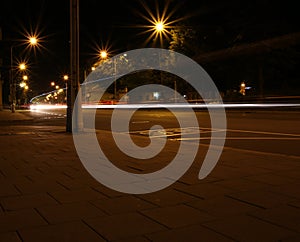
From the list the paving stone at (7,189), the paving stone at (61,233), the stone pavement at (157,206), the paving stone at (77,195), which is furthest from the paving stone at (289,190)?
the paving stone at (7,189)

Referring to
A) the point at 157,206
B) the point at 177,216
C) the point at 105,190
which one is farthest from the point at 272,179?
the point at 105,190

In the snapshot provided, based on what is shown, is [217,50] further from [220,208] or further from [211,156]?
[220,208]

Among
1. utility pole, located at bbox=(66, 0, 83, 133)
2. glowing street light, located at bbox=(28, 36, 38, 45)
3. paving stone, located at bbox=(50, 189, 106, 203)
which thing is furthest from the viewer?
glowing street light, located at bbox=(28, 36, 38, 45)

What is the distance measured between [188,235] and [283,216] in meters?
1.22

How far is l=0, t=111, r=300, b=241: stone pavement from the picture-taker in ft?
13.3

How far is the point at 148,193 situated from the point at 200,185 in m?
0.87

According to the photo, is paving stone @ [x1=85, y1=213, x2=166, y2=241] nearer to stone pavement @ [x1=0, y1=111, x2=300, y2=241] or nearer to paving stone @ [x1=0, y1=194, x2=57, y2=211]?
stone pavement @ [x1=0, y1=111, x2=300, y2=241]

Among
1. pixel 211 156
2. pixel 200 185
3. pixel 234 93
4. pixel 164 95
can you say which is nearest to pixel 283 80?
pixel 234 93

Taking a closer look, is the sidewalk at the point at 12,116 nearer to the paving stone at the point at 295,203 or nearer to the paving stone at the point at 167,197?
the paving stone at the point at 167,197

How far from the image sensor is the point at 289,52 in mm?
35750

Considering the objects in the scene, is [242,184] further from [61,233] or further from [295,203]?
[61,233]

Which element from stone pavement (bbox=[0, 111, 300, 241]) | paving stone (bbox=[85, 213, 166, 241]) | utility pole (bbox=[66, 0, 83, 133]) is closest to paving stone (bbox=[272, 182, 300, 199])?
stone pavement (bbox=[0, 111, 300, 241])

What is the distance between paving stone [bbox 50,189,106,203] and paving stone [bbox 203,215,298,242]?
1771 mm

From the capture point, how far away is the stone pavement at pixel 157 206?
4066 millimetres
